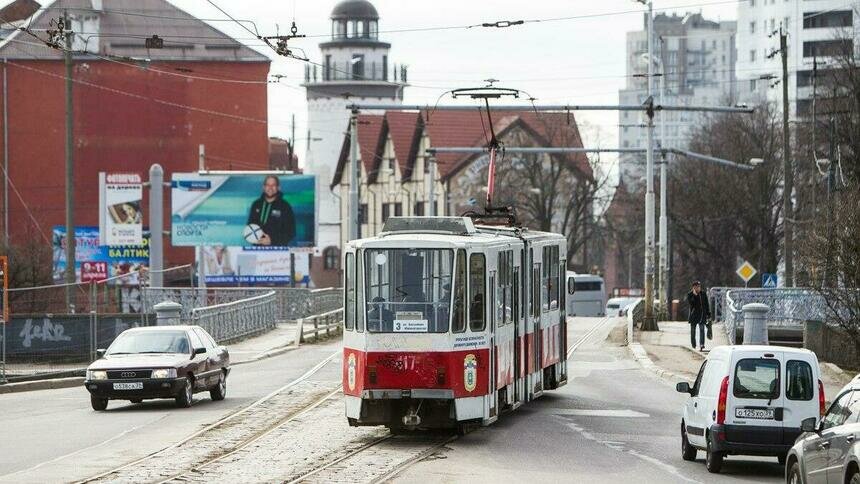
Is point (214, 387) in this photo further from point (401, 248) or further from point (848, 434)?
point (848, 434)

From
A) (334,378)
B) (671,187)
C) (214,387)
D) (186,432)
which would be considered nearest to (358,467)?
(186,432)

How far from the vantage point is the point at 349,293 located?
2227 centimetres

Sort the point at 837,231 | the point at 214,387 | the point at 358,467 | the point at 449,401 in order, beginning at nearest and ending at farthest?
the point at 358,467
the point at 449,401
the point at 214,387
the point at 837,231

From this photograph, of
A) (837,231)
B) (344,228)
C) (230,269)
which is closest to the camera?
(837,231)

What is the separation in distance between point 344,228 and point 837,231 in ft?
279

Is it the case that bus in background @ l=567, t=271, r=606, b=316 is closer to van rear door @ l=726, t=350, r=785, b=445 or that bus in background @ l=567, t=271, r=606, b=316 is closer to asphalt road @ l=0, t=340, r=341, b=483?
asphalt road @ l=0, t=340, r=341, b=483

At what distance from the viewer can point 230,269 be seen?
8275 cm

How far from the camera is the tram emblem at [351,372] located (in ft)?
72.4

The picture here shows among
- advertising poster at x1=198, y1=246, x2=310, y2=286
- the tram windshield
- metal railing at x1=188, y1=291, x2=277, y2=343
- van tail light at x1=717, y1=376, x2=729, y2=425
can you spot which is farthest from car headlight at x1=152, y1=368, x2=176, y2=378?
advertising poster at x1=198, y1=246, x2=310, y2=286

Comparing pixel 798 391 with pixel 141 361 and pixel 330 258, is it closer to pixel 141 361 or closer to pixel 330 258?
pixel 141 361

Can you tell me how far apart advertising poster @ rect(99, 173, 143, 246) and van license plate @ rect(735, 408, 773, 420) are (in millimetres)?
49710

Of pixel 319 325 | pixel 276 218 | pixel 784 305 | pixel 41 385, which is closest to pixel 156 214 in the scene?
pixel 319 325

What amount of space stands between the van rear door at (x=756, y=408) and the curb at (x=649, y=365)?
16.1 meters

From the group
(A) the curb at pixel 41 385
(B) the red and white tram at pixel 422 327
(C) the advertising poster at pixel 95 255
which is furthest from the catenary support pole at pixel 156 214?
(B) the red and white tram at pixel 422 327
